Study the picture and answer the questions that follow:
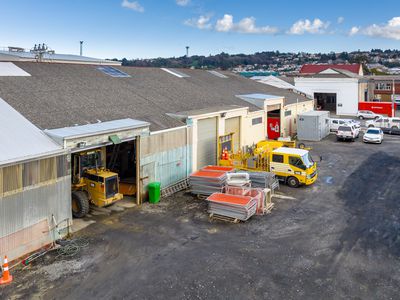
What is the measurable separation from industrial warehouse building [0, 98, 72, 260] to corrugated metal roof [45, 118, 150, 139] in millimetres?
528

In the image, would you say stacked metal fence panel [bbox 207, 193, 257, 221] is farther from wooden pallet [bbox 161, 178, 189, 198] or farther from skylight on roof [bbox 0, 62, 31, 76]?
skylight on roof [bbox 0, 62, 31, 76]

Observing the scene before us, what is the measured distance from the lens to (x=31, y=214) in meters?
14.3

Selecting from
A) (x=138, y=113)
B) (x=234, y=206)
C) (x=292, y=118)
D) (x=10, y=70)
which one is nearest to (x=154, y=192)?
(x=234, y=206)

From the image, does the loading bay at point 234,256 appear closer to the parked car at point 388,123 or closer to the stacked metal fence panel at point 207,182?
the stacked metal fence panel at point 207,182

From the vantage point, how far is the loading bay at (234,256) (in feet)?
39.3

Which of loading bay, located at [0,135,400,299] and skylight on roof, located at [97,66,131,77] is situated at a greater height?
skylight on roof, located at [97,66,131,77]

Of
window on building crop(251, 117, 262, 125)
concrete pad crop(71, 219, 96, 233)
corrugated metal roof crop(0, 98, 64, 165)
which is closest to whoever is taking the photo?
corrugated metal roof crop(0, 98, 64, 165)

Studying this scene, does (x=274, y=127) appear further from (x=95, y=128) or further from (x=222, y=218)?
(x=95, y=128)

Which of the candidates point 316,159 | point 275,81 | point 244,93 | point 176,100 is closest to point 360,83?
point 275,81

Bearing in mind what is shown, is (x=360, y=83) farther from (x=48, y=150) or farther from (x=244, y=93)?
(x=48, y=150)

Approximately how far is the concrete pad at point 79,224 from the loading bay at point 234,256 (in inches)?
14.7

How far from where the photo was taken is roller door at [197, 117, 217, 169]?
81.6ft

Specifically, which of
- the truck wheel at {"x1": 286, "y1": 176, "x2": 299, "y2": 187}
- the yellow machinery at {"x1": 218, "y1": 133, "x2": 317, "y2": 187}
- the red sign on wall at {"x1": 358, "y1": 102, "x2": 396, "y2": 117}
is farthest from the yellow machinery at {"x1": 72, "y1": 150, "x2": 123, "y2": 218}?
the red sign on wall at {"x1": 358, "y1": 102, "x2": 396, "y2": 117}

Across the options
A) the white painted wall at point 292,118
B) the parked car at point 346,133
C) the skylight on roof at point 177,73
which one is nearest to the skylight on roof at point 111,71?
the skylight on roof at point 177,73
